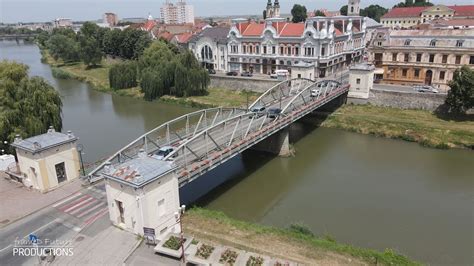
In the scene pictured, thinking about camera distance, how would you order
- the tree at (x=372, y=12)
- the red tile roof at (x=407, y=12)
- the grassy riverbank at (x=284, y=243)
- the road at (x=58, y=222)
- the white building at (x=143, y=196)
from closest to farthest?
the white building at (x=143, y=196) → the road at (x=58, y=222) → the grassy riverbank at (x=284, y=243) → the red tile roof at (x=407, y=12) → the tree at (x=372, y=12)

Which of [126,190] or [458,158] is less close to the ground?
[126,190]

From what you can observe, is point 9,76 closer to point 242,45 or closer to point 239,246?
point 239,246

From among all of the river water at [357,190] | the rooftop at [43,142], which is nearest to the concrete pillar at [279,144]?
the river water at [357,190]

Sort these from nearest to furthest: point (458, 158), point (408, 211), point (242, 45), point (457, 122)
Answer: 1. point (408, 211)
2. point (458, 158)
3. point (457, 122)
4. point (242, 45)

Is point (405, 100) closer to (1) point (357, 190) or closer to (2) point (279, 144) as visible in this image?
(2) point (279, 144)

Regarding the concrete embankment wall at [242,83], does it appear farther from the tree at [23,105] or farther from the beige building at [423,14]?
the beige building at [423,14]

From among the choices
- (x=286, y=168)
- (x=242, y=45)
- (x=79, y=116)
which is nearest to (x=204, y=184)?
(x=286, y=168)

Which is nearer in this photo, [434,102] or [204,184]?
[204,184]
